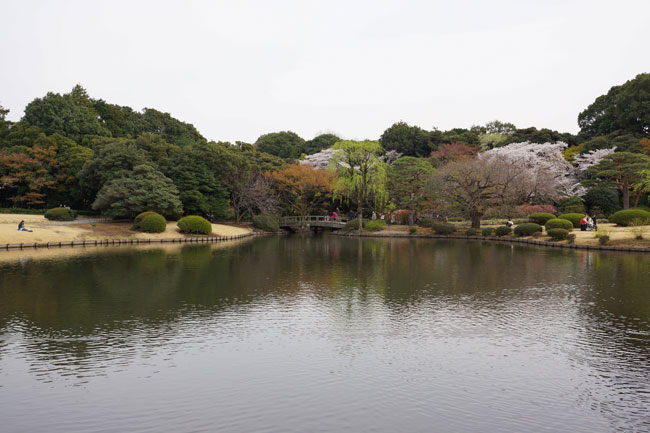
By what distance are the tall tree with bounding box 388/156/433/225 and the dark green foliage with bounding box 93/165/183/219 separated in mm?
21639

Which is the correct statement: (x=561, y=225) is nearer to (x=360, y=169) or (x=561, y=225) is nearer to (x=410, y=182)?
(x=410, y=182)

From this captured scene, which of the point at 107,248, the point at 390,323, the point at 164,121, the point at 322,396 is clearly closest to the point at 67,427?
the point at 322,396

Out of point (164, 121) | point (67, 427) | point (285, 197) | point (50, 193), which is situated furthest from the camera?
point (164, 121)

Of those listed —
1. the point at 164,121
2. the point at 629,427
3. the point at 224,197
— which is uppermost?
the point at 164,121

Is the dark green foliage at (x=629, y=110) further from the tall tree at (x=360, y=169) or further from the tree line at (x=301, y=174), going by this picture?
the tall tree at (x=360, y=169)

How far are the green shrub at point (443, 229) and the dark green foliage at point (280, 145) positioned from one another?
43.8 metres

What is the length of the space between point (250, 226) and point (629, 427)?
160ft

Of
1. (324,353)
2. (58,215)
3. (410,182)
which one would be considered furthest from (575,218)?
(58,215)

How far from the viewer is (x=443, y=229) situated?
142 ft

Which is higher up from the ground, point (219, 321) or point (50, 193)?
point (50, 193)

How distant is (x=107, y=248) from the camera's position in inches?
1268

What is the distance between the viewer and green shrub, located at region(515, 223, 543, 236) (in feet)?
122

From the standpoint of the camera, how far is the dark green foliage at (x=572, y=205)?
44500 mm

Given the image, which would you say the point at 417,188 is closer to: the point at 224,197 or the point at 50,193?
the point at 224,197
